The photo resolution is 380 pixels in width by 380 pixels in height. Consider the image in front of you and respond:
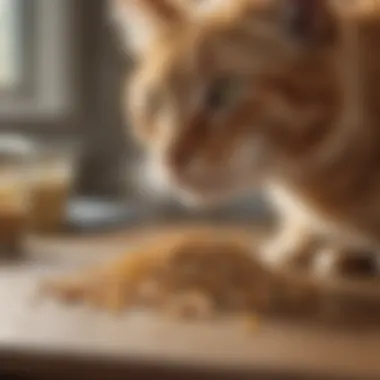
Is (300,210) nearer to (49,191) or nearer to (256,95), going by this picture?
(256,95)

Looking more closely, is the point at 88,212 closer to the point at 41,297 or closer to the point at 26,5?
the point at 26,5

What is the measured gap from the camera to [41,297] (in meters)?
0.83

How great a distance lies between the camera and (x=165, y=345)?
28.0 inches

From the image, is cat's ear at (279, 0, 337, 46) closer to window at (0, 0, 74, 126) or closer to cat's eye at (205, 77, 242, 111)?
cat's eye at (205, 77, 242, 111)

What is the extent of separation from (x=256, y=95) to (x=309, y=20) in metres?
0.07

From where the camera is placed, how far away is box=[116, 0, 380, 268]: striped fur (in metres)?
0.81

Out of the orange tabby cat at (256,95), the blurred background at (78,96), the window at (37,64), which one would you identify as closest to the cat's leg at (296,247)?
the orange tabby cat at (256,95)

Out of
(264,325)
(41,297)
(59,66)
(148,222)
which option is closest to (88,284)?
(41,297)

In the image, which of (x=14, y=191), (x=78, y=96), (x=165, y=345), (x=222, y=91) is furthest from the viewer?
(x=78, y=96)

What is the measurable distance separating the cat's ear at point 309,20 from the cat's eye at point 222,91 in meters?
0.06

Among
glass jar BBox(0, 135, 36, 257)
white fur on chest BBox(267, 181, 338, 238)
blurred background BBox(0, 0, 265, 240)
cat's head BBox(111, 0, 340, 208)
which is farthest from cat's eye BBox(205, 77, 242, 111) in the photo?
blurred background BBox(0, 0, 265, 240)

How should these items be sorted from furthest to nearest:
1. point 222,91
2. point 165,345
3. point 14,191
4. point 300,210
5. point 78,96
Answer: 1. point 78,96
2. point 14,191
3. point 300,210
4. point 222,91
5. point 165,345

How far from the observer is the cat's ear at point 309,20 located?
81 cm

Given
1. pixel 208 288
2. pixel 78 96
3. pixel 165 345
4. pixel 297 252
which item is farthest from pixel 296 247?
pixel 78 96
